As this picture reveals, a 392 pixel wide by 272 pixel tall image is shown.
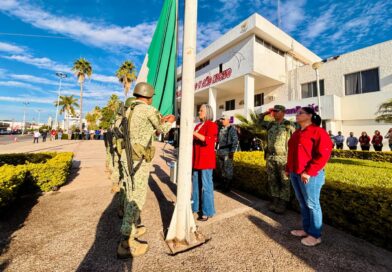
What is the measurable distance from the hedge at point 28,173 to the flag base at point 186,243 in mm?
2765

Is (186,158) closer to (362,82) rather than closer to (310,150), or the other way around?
(310,150)

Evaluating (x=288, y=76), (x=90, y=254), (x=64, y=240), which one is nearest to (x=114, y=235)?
(x=90, y=254)

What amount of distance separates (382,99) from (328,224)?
45.9 feet

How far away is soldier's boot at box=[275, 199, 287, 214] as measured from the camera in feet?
11.3

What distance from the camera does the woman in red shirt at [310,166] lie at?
92.0 inches

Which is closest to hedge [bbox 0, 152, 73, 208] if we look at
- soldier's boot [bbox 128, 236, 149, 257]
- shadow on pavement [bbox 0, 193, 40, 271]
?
shadow on pavement [bbox 0, 193, 40, 271]

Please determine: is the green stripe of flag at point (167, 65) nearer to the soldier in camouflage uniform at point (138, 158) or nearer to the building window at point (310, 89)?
the soldier in camouflage uniform at point (138, 158)

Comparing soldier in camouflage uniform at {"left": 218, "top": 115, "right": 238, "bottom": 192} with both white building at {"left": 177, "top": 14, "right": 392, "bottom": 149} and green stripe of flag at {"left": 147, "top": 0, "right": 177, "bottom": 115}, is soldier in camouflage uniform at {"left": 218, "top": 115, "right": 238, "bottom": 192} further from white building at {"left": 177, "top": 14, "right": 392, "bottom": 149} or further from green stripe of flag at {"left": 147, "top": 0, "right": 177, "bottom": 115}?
white building at {"left": 177, "top": 14, "right": 392, "bottom": 149}

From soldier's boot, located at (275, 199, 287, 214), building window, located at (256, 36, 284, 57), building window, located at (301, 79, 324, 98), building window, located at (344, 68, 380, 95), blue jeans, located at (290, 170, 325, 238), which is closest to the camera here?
blue jeans, located at (290, 170, 325, 238)

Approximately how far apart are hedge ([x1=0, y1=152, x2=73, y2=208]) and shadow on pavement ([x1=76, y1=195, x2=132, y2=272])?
63.6 inches

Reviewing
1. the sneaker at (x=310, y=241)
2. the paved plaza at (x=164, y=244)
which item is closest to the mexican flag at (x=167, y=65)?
the paved plaza at (x=164, y=244)

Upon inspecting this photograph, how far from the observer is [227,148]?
4980mm

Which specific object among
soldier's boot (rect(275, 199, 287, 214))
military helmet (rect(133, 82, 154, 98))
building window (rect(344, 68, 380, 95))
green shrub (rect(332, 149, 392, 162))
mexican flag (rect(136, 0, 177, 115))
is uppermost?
building window (rect(344, 68, 380, 95))

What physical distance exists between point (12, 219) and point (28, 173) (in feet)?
4.43
